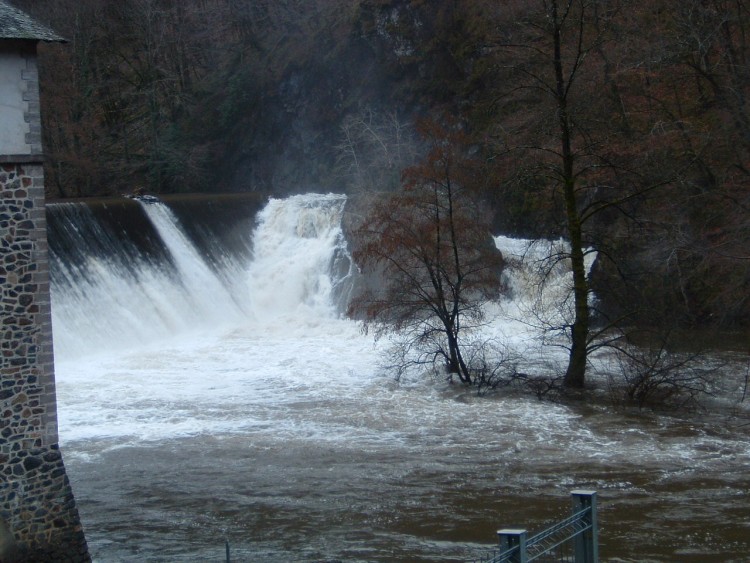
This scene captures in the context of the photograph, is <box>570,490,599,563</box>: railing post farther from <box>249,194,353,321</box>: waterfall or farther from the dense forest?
<box>249,194,353,321</box>: waterfall

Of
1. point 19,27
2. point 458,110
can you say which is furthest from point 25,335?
point 458,110

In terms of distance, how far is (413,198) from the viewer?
68.4ft

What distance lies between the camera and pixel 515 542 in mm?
6379

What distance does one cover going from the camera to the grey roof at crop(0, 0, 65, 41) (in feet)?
32.4

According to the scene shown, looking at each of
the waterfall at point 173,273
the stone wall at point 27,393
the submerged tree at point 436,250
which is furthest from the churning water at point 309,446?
the stone wall at point 27,393

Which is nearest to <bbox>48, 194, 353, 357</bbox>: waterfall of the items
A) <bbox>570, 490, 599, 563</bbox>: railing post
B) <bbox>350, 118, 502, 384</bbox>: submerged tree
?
<bbox>350, 118, 502, 384</bbox>: submerged tree

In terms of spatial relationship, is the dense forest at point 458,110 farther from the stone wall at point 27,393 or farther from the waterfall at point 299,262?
the stone wall at point 27,393

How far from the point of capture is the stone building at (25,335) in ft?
33.0

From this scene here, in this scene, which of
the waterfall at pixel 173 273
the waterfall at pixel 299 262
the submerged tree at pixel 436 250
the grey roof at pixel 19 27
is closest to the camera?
the grey roof at pixel 19 27

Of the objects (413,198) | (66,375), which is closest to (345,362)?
(413,198)

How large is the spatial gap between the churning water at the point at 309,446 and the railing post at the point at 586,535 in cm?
421

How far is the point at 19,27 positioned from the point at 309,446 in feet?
27.6

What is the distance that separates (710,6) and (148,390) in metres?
19.6

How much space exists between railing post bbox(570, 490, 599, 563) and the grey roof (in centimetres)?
689
